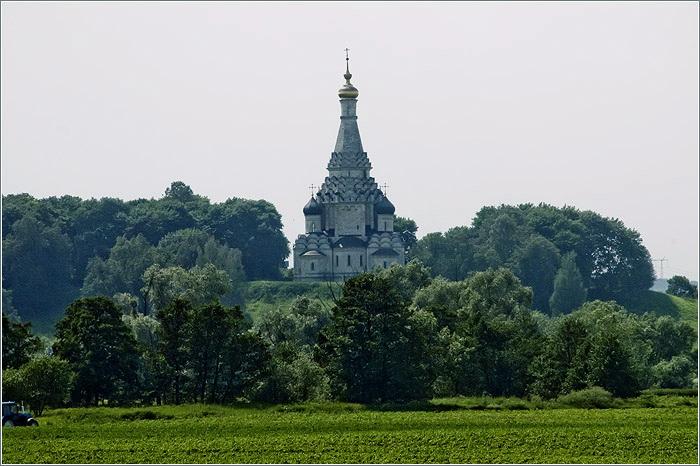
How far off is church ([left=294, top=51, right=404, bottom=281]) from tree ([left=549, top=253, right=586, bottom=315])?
1223 centimetres

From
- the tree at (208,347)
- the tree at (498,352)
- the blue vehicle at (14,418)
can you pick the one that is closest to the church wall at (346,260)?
the tree at (498,352)

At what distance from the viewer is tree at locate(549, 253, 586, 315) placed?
160750mm

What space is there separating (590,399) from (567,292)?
8193 cm

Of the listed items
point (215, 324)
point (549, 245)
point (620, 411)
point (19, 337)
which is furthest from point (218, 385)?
point (549, 245)

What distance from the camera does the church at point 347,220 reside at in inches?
6319

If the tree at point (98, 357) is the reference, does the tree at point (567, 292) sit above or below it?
above

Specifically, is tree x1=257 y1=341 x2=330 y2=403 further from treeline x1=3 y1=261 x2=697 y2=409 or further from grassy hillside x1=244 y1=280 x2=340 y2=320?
grassy hillside x1=244 y1=280 x2=340 y2=320

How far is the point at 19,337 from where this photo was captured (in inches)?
3263

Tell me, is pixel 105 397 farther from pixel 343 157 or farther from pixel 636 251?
pixel 636 251

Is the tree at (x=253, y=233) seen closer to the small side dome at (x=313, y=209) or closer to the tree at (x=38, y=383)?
the small side dome at (x=313, y=209)

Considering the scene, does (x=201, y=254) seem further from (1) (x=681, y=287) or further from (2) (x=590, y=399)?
(2) (x=590, y=399)

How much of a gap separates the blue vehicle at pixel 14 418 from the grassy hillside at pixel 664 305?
81.9 metres

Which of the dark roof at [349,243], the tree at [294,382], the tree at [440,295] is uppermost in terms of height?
the dark roof at [349,243]

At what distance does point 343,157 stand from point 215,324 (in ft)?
270
